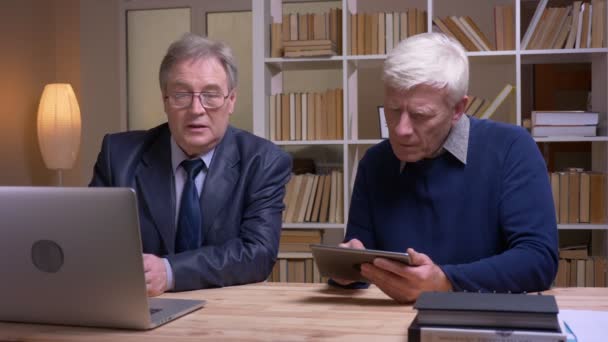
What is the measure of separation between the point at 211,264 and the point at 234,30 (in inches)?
194

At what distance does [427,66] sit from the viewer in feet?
5.95

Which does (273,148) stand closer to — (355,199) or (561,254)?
(355,199)

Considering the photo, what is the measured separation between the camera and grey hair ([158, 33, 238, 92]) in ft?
7.13

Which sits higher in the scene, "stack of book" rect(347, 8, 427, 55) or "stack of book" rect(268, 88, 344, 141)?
"stack of book" rect(347, 8, 427, 55)

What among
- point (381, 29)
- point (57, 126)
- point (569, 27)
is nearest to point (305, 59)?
point (381, 29)

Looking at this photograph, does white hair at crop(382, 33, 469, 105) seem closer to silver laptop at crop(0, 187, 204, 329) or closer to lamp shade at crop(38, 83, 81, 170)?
silver laptop at crop(0, 187, 204, 329)

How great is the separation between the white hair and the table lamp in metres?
4.34

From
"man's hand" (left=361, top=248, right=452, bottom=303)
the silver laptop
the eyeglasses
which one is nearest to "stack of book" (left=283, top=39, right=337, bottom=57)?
the eyeglasses

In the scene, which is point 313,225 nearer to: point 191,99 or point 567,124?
point 567,124

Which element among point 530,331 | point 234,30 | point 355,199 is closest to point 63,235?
point 530,331

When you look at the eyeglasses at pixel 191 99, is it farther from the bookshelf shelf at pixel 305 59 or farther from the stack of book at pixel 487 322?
the bookshelf shelf at pixel 305 59

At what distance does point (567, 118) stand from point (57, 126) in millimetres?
3656

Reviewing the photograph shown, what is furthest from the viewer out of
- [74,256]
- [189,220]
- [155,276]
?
[189,220]

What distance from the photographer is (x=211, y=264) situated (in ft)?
6.18
